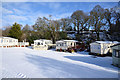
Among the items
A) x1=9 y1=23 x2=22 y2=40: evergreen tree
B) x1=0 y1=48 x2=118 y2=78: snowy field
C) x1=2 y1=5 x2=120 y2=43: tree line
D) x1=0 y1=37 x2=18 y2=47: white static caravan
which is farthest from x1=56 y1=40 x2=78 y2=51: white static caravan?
x1=9 y1=23 x2=22 y2=40: evergreen tree

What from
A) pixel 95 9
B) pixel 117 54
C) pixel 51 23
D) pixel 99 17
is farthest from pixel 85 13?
pixel 117 54

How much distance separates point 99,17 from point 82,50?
11.2 m

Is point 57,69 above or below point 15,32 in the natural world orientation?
below

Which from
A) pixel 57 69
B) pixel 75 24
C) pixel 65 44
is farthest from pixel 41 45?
pixel 75 24

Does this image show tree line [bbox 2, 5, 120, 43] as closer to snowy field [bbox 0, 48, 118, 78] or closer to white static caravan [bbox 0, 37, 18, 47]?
white static caravan [bbox 0, 37, 18, 47]

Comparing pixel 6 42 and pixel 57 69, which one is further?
pixel 6 42

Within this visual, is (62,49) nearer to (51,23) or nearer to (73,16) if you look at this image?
(51,23)

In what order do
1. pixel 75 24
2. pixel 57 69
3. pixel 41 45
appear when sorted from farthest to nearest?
pixel 75 24 → pixel 41 45 → pixel 57 69

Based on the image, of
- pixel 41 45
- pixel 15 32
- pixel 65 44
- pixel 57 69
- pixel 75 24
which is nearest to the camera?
pixel 57 69

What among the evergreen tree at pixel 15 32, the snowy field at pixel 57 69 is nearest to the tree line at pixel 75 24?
the evergreen tree at pixel 15 32

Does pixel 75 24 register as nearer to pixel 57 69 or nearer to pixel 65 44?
pixel 65 44

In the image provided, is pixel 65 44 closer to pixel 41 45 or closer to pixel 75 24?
pixel 41 45

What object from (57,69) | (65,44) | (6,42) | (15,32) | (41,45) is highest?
(15,32)

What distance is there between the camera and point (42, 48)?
16859 mm
